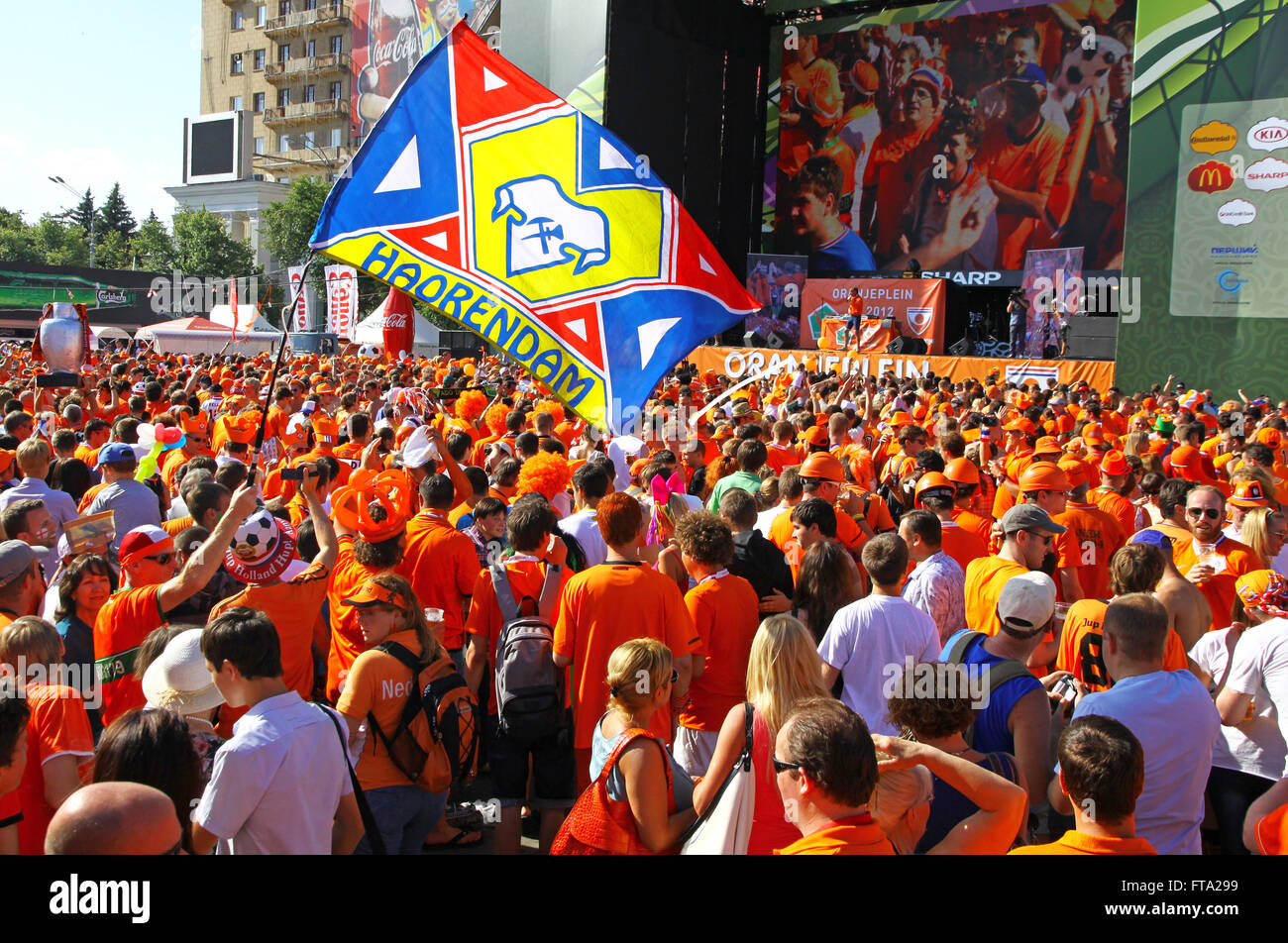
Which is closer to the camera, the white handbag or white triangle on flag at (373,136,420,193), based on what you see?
the white handbag

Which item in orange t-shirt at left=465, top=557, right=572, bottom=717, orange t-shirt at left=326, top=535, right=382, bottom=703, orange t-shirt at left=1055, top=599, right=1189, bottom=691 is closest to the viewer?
orange t-shirt at left=1055, top=599, right=1189, bottom=691

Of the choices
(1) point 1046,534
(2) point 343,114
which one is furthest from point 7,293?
(1) point 1046,534

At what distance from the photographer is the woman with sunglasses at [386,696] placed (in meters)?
3.39

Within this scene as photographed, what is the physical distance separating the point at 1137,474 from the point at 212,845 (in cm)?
621

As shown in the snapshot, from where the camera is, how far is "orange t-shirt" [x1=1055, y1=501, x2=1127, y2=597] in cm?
548

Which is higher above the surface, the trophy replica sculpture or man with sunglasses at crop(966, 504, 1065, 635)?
the trophy replica sculpture

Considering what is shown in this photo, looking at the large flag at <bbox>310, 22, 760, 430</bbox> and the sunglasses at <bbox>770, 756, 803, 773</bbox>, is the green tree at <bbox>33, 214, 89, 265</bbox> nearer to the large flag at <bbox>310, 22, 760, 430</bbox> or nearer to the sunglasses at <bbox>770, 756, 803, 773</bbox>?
the large flag at <bbox>310, 22, 760, 430</bbox>

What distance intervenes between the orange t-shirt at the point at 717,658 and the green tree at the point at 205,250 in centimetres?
4697

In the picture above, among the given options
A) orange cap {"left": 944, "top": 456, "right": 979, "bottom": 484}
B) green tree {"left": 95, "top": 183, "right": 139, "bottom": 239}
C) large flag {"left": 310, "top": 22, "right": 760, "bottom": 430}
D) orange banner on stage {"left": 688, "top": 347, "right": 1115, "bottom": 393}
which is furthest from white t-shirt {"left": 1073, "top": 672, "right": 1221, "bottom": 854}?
green tree {"left": 95, "top": 183, "right": 139, "bottom": 239}

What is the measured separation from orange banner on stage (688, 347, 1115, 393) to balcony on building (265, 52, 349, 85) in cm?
4408

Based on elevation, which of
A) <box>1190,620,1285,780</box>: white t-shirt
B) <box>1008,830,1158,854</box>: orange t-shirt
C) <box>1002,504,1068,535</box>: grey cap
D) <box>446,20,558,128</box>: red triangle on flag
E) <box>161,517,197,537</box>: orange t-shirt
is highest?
<box>446,20,558,128</box>: red triangle on flag

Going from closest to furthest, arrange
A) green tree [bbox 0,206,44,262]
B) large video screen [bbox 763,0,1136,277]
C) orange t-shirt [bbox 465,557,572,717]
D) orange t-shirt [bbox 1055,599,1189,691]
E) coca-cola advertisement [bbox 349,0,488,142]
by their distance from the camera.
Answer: orange t-shirt [bbox 1055,599,1189,691] < orange t-shirt [bbox 465,557,572,717] < large video screen [bbox 763,0,1136,277] < coca-cola advertisement [bbox 349,0,488,142] < green tree [bbox 0,206,44,262]

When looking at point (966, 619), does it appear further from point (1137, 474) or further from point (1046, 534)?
point (1137, 474)

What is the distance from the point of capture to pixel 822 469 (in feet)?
17.9
